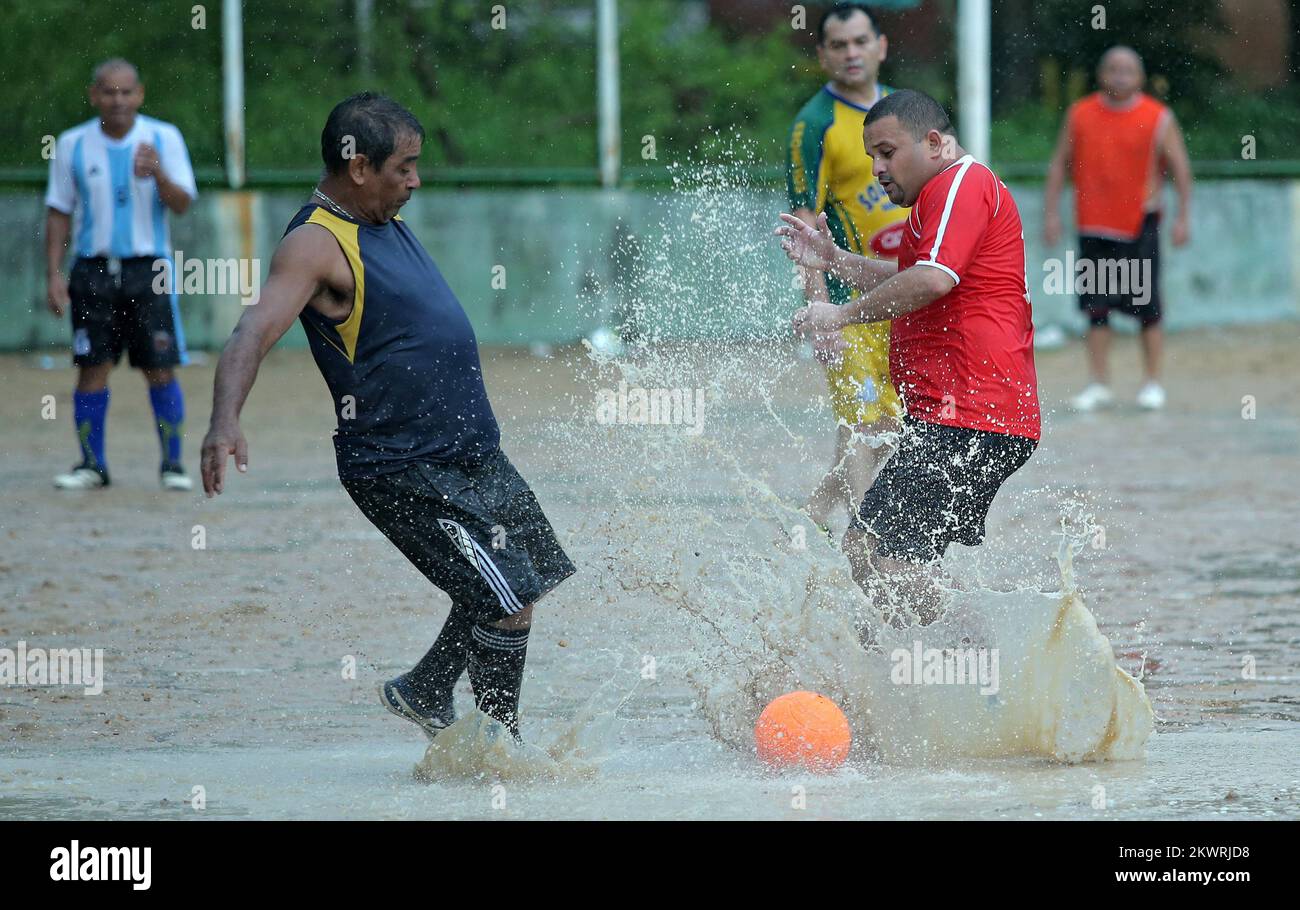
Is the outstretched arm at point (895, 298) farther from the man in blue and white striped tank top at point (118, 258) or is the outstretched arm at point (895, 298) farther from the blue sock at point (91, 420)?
the blue sock at point (91, 420)

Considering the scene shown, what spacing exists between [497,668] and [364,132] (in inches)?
54.0

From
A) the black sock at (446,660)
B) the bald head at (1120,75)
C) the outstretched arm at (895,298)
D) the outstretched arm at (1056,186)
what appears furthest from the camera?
the bald head at (1120,75)

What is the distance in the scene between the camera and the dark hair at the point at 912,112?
17.0 feet

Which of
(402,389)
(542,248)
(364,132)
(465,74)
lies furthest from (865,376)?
(465,74)

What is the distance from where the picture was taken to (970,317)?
514cm

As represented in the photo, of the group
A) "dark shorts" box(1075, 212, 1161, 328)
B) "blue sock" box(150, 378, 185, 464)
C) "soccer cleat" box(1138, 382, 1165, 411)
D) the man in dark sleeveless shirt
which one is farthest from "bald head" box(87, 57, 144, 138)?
"soccer cleat" box(1138, 382, 1165, 411)

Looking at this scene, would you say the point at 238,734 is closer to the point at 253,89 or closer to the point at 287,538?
the point at 287,538

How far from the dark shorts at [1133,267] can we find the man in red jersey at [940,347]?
776 centimetres

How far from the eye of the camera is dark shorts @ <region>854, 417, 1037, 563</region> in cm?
509

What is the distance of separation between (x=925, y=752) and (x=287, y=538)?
4.19m

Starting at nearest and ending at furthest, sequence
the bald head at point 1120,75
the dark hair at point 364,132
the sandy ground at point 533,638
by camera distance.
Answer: the sandy ground at point 533,638 → the dark hair at point 364,132 → the bald head at point 1120,75

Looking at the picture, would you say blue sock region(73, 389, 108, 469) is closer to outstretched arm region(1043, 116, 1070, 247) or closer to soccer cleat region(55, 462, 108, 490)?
soccer cleat region(55, 462, 108, 490)

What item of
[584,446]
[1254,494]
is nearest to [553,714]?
[1254,494]

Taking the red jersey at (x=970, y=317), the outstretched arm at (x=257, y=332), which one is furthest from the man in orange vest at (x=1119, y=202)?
the outstretched arm at (x=257, y=332)
